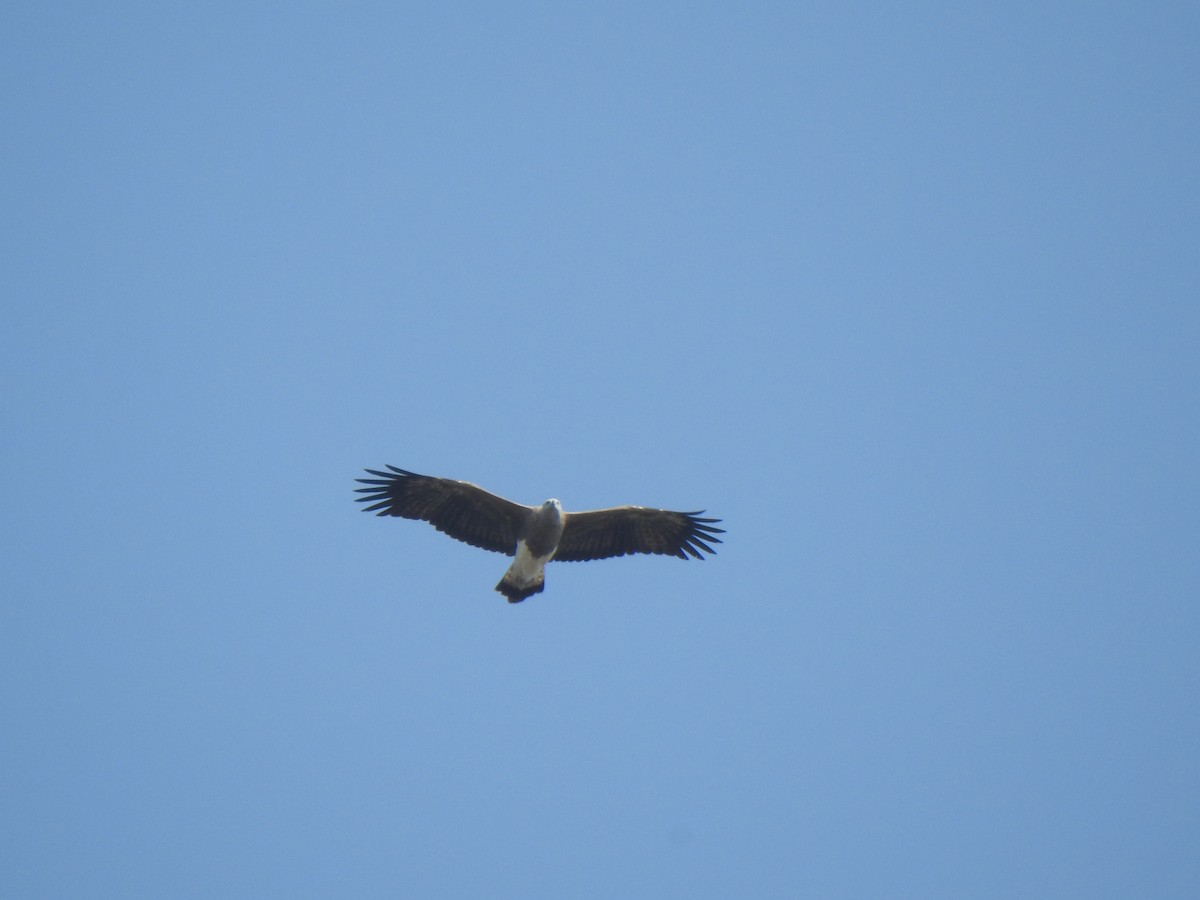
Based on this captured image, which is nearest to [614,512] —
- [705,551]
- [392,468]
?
[705,551]

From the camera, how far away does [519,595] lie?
15.7m

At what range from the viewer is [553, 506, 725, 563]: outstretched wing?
635 inches

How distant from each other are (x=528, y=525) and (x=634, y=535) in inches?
63.7

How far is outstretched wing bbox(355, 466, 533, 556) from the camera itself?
51.2ft

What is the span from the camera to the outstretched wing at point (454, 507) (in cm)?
1560

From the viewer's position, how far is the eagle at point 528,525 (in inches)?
612

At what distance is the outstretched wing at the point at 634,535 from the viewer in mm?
16141

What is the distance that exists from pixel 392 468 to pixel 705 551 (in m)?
4.48

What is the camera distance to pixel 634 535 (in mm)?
16312

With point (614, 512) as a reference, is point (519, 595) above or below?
below

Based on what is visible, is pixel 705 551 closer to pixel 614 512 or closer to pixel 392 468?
pixel 614 512

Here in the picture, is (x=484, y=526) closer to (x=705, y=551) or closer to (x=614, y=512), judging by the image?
(x=614, y=512)

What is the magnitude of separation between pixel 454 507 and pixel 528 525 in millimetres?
1104

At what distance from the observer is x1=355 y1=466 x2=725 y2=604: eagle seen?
51.0ft
